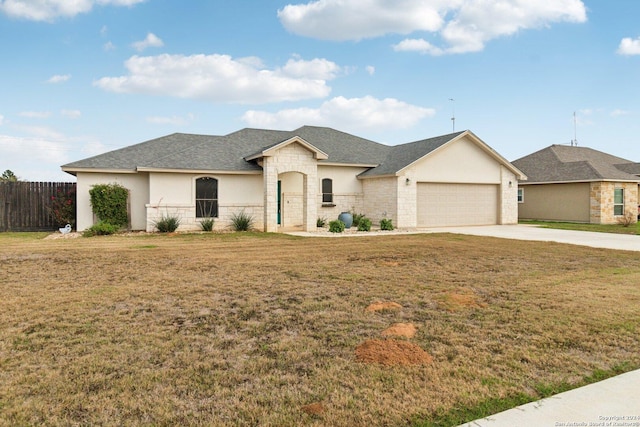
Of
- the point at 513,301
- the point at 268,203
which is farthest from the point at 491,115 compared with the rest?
the point at 513,301

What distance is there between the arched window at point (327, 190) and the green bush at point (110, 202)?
31.4 feet

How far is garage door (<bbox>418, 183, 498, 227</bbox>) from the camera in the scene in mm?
22250

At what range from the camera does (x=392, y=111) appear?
1150 inches

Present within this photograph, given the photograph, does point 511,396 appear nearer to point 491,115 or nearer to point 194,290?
point 194,290

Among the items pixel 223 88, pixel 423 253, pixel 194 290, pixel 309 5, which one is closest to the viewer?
pixel 194 290

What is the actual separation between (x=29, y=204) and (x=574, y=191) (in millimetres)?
30689

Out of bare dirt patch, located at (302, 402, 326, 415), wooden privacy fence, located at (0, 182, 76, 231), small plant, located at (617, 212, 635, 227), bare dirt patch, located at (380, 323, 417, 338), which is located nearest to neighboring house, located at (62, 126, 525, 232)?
wooden privacy fence, located at (0, 182, 76, 231)

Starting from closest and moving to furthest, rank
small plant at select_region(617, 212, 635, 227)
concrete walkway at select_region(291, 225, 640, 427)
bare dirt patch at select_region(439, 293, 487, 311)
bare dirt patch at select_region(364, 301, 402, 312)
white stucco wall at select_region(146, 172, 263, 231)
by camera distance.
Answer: concrete walkway at select_region(291, 225, 640, 427) → bare dirt patch at select_region(364, 301, 402, 312) → bare dirt patch at select_region(439, 293, 487, 311) → white stucco wall at select_region(146, 172, 263, 231) → small plant at select_region(617, 212, 635, 227)

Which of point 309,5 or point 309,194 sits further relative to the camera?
point 309,194

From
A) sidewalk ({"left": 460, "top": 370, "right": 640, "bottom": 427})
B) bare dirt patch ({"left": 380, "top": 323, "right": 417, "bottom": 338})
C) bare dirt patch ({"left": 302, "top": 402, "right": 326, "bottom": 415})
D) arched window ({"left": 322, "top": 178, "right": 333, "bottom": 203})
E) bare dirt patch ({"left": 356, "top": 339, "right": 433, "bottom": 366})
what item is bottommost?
sidewalk ({"left": 460, "top": 370, "right": 640, "bottom": 427})

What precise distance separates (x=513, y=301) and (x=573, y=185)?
79.1 feet

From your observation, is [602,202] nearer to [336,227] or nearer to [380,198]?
[380,198]

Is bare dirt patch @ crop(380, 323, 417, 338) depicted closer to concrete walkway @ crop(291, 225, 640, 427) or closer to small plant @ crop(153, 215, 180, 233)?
concrete walkway @ crop(291, 225, 640, 427)

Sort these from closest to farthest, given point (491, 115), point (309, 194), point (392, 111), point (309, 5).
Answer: point (309, 5) < point (309, 194) < point (491, 115) < point (392, 111)
